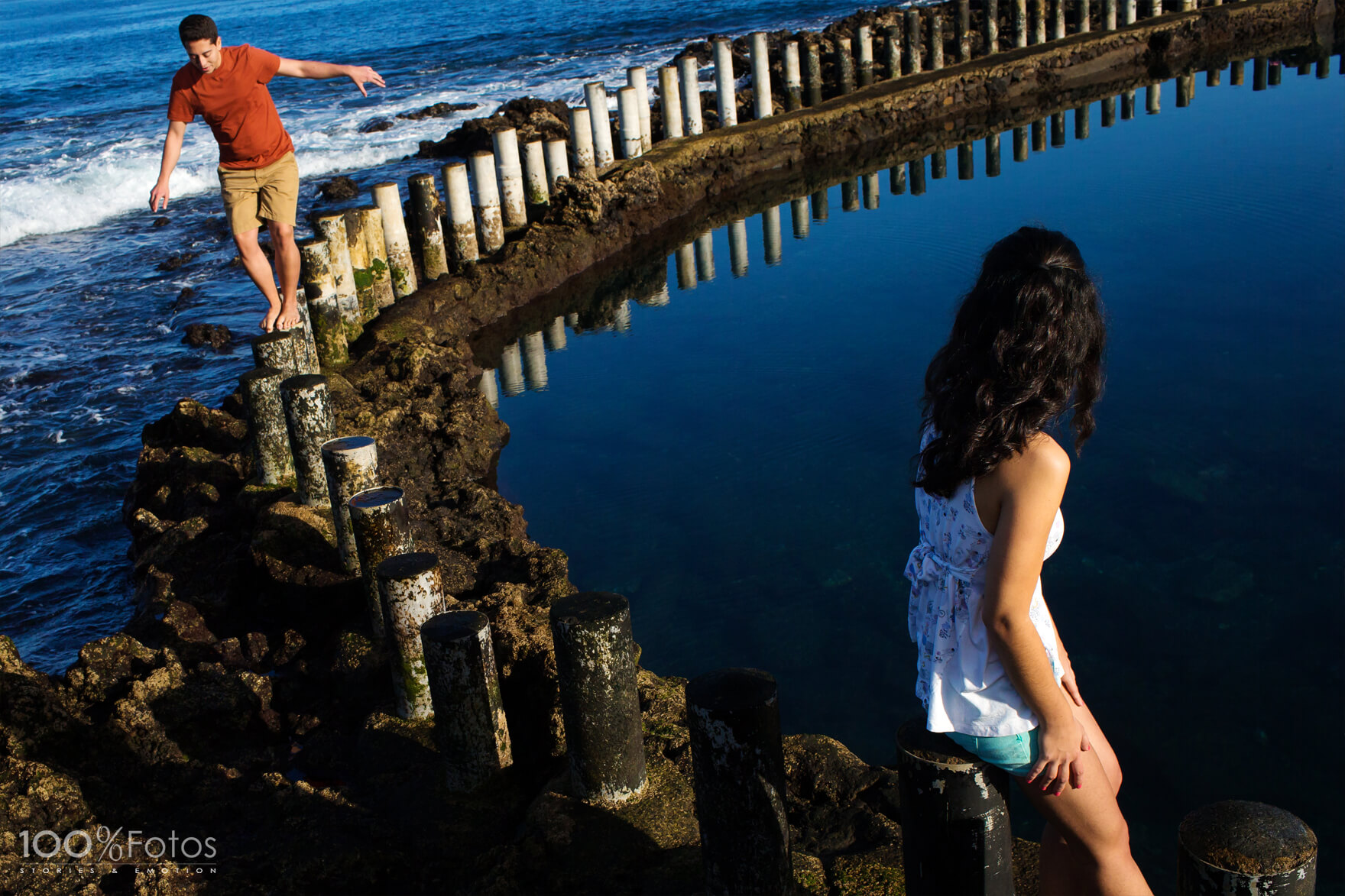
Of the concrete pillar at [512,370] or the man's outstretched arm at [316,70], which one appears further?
the concrete pillar at [512,370]

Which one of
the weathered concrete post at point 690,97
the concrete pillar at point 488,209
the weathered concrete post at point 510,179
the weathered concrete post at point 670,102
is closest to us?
the concrete pillar at point 488,209

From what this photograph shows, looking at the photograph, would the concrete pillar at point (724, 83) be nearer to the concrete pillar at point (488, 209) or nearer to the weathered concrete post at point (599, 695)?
the concrete pillar at point (488, 209)

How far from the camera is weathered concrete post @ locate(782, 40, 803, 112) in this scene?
13.6m

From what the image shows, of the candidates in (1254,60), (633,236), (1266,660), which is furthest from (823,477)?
(1254,60)

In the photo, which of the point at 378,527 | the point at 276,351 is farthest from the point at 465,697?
the point at 276,351

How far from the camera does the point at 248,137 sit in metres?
6.89

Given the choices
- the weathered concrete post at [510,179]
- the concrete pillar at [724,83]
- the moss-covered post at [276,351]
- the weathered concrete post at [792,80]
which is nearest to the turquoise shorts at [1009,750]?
the moss-covered post at [276,351]

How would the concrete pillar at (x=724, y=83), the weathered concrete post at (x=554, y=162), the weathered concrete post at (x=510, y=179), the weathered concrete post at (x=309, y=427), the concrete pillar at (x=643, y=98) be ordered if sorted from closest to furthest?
the weathered concrete post at (x=309, y=427)
the weathered concrete post at (x=510, y=179)
the weathered concrete post at (x=554, y=162)
the concrete pillar at (x=643, y=98)
the concrete pillar at (x=724, y=83)

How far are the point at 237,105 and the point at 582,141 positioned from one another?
16.4ft

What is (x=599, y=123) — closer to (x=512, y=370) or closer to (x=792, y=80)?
(x=792, y=80)

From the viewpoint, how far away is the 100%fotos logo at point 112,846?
3.64m

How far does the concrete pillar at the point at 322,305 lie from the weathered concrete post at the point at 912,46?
946cm

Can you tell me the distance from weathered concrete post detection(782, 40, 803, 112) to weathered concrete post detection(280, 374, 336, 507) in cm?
969

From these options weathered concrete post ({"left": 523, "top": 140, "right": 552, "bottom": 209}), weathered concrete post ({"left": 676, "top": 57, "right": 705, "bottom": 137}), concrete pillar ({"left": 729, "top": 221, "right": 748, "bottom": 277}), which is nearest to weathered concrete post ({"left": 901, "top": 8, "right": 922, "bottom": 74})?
weathered concrete post ({"left": 676, "top": 57, "right": 705, "bottom": 137})
